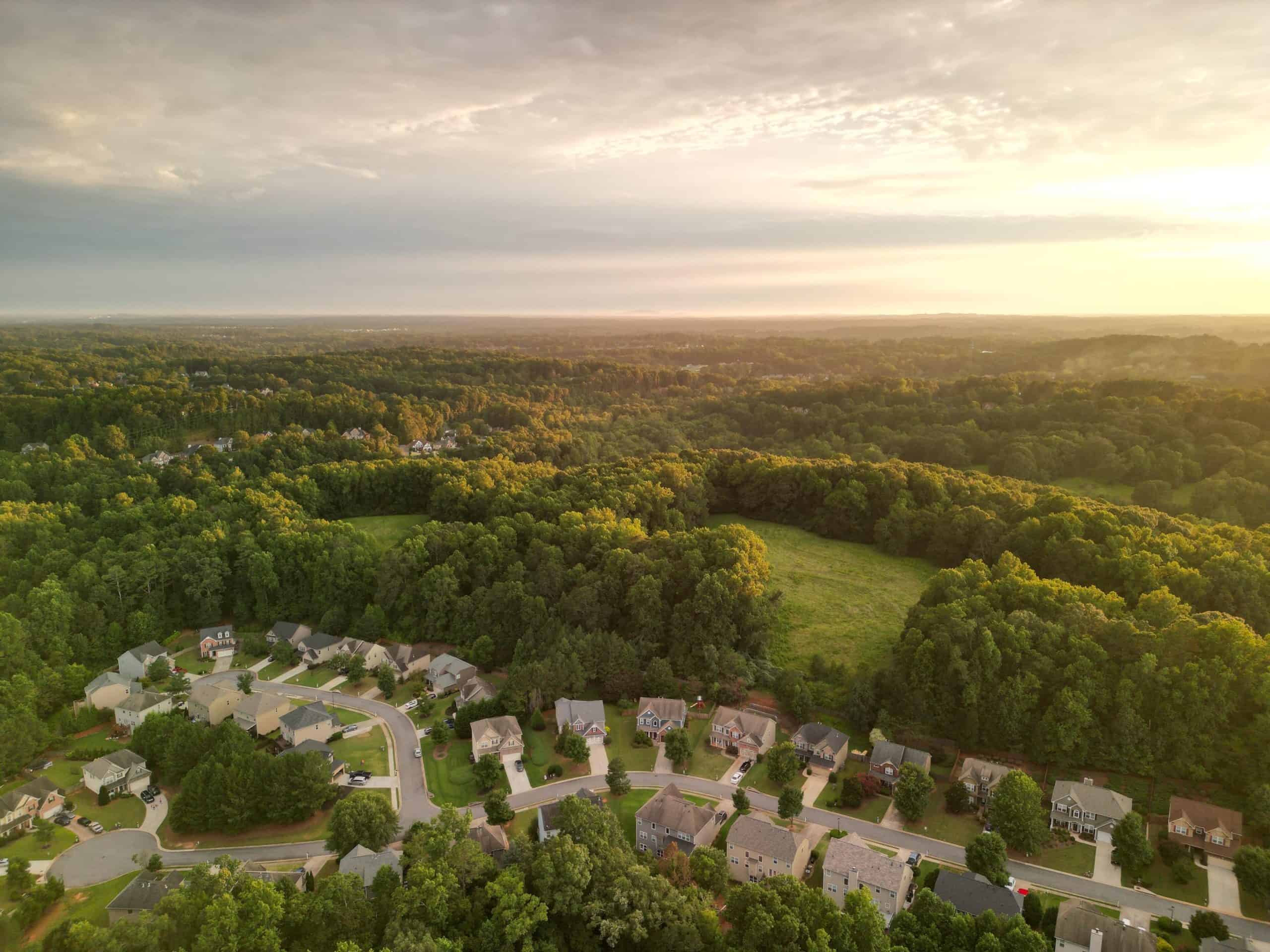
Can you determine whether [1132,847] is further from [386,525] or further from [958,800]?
[386,525]

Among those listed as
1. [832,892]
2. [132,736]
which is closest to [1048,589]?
[832,892]

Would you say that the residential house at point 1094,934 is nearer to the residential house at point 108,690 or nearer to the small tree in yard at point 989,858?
the small tree in yard at point 989,858

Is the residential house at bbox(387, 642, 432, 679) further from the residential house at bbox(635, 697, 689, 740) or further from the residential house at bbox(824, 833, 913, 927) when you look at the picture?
the residential house at bbox(824, 833, 913, 927)

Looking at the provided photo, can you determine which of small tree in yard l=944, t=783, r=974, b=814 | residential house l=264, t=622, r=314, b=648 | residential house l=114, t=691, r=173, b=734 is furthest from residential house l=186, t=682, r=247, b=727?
small tree in yard l=944, t=783, r=974, b=814

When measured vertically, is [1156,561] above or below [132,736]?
above

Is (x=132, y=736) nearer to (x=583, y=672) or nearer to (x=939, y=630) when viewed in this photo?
(x=583, y=672)

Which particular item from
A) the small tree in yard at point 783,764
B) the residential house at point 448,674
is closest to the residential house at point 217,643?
the residential house at point 448,674
